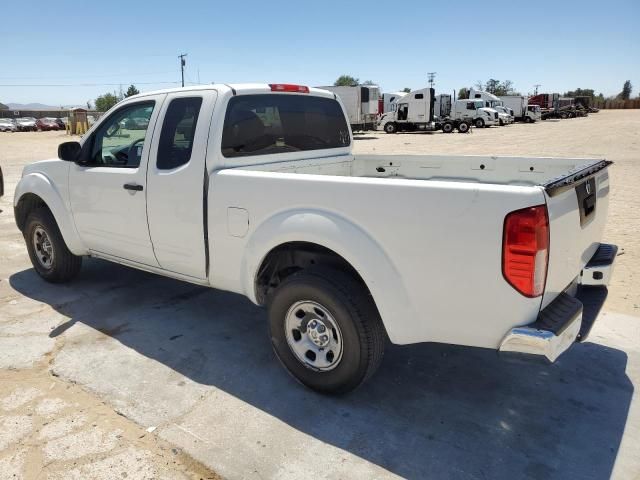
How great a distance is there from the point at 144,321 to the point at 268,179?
81.9 inches

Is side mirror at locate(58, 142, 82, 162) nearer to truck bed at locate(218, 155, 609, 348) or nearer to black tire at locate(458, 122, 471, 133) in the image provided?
truck bed at locate(218, 155, 609, 348)

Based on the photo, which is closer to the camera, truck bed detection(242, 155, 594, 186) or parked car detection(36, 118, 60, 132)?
truck bed detection(242, 155, 594, 186)

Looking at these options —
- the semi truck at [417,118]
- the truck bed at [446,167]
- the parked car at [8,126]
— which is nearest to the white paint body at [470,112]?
the semi truck at [417,118]

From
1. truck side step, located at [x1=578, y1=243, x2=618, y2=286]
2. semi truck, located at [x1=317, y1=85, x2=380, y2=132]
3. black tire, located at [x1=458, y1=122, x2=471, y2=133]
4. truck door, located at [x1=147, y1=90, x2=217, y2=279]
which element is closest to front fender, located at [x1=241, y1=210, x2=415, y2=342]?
truck door, located at [x1=147, y1=90, x2=217, y2=279]

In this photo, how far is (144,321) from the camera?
432 centimetres

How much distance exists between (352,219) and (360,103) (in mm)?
31047

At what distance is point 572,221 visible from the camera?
8.48 ft

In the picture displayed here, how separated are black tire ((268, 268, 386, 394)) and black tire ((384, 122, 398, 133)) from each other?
36.2 meters

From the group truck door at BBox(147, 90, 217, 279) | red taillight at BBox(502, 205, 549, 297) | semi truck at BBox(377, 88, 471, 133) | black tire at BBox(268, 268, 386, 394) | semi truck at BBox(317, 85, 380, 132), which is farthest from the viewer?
semi truck at BBox(377, 88, 471, 133)

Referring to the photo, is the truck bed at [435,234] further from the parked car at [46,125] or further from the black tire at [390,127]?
the parked car at [46,125]

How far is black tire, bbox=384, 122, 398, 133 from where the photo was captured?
3766 centimetres

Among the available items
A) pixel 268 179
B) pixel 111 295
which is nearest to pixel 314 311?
pixel 268 179

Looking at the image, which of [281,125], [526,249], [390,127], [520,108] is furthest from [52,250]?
[520,108]

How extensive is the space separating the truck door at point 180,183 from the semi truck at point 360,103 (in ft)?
90.3
